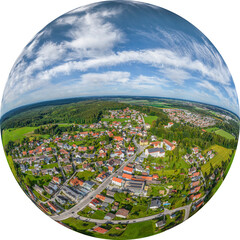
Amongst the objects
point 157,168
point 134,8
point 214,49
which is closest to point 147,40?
point 134,8

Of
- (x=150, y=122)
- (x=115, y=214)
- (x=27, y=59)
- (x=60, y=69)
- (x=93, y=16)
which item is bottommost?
(x=115, y=214)

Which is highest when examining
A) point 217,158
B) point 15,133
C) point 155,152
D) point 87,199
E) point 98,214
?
point 15,133

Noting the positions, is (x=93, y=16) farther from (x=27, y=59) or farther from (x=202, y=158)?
(x=202, y=158)

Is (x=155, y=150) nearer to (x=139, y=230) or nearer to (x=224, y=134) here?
(x=224, y=134)

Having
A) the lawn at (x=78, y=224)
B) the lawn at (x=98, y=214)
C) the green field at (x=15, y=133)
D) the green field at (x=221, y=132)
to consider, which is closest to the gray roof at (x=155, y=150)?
the green field at (x=221, y=132)

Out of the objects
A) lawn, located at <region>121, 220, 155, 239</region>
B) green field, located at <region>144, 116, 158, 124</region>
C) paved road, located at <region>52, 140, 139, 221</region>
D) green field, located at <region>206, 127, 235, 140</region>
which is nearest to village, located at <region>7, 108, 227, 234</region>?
paved road, located at <region>52, 140, 139, 221</region>

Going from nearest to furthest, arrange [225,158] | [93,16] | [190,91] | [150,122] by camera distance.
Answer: [150,122]
[190,91]
[93,16]
[225,158]

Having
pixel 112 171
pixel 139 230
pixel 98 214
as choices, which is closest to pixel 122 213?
pixel 98 214
